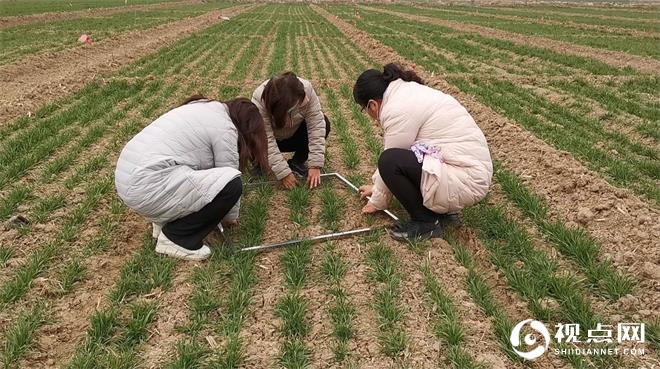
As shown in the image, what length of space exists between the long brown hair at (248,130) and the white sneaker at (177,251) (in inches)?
31.6

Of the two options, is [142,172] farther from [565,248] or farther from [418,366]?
[565,248]

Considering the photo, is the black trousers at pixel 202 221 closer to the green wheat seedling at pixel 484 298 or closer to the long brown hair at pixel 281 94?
the long brown hair at pixel 281 94

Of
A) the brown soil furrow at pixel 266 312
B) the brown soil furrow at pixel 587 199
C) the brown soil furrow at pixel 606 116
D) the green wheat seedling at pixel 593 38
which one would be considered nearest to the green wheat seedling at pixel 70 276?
the brown soil furrow at pixel 266 312

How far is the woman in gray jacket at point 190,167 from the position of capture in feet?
10.9

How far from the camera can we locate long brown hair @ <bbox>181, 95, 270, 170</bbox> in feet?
11.8

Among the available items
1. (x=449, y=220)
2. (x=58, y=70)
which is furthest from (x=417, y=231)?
(x=58, y=70)

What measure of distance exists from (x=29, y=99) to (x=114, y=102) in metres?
1.39

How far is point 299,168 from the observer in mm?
5598

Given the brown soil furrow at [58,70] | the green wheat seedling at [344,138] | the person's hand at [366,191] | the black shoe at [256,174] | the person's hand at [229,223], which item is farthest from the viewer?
the brown soil furrow at [58,70]

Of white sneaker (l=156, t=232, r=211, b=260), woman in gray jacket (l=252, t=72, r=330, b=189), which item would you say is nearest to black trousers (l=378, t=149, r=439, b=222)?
woman in gray jacket (l=252, t=72, r=330, b=189)

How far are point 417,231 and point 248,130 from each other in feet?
5.44

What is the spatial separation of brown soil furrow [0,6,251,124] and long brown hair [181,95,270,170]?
5390mm

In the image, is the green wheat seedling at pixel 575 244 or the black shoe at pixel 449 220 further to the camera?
the black shoe at pixel 449 220

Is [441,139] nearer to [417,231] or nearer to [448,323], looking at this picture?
[417,231]
